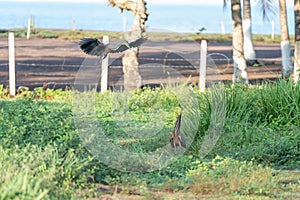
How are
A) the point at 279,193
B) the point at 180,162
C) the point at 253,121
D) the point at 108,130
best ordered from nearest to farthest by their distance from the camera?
the point at 279,193 → the point at 180,162 → the point at 108,130 → the point at 253,121

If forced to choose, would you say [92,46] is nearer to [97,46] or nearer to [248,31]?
[97,46]

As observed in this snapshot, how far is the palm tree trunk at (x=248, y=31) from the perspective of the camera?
907 inches

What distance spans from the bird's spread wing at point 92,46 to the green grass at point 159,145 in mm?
970

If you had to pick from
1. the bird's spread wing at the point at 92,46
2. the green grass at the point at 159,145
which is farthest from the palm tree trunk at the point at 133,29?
the bird's spread wing at the point at 92,46

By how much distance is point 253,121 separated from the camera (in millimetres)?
10492

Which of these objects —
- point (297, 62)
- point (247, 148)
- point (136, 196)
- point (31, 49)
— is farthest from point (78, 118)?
point (31, 49)

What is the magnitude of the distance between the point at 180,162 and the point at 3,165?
2.31 m

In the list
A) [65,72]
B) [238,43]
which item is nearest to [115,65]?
[65,72]

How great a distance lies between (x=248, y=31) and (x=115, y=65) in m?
5.00

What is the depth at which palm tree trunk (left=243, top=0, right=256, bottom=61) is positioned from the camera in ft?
75.6

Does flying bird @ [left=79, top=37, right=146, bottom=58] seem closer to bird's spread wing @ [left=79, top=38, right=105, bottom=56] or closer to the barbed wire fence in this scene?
bird's spread wing @ [left=79, top=38, right=105, bottom=56]

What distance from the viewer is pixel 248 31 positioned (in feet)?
79.8

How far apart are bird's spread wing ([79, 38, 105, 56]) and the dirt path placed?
533 cm

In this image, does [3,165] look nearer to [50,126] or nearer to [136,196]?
[136,196]
